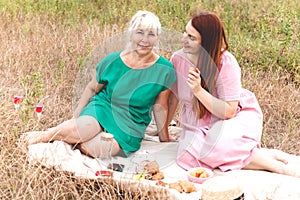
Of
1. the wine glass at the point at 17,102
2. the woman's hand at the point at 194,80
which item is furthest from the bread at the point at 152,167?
the wine glass at the point at 17,102

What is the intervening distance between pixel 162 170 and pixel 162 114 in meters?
0.48

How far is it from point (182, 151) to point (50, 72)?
6.18 ft

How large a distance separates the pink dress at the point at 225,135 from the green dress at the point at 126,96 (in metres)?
0.22

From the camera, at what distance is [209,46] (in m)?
3.43

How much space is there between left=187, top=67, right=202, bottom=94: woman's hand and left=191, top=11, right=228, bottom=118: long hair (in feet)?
0.37

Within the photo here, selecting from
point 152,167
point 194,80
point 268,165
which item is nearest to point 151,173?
point 152,167

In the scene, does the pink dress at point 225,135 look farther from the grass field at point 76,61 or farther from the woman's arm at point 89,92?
the woman's arm at point 89,92

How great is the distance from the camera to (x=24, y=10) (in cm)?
645

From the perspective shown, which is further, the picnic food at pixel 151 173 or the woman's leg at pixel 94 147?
the woman's leg at pixel 94 147

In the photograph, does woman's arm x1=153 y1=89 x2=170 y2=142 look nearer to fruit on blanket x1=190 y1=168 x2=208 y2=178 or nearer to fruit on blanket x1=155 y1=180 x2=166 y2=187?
fruit on blanket x1=190 y1=168 x2=208 y2=178

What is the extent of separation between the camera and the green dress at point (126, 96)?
364 centimetres

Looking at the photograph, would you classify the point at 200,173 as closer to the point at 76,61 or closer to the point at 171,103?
the point at 171,103

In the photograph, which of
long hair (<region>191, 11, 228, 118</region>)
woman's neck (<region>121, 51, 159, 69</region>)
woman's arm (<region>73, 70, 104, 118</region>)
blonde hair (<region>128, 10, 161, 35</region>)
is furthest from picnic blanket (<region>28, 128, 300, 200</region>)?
blonde hair (<region>128, 10, 161, 35</region>)

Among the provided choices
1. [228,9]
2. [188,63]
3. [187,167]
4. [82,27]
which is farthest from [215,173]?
[228,9]
